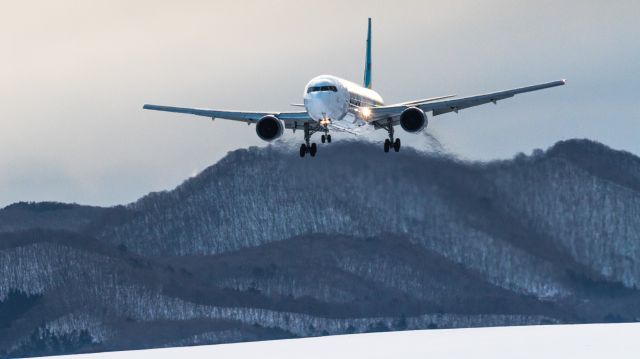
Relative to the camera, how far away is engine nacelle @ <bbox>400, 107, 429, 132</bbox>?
11075cm

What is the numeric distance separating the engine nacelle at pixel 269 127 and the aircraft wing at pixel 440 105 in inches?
341

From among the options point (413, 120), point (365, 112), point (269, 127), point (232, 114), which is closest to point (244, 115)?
point (232, 114)

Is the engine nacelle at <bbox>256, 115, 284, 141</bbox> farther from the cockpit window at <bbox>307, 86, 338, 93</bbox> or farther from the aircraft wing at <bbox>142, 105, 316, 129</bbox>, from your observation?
the cockpit window at <bbox>307, 86, 338, 93</bbox>

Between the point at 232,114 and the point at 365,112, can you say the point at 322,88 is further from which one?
the point at 232,114

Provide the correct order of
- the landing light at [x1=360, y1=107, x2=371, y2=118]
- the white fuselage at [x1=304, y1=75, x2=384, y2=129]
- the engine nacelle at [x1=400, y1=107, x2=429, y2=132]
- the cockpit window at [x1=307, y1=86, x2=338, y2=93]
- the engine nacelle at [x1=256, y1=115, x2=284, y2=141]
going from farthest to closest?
the engine nacelle at [x1=256, y1=115, x2=284, y2=141] → the landing light at [x1=360, y1=107, x2=371, y2=118] → the engine nacelle at [x1=400, y1=107, x2=429, y2=132] → the cockpit window at [x1=307, y1=86, x2=338, y2=93] → the white fuselage at [x1=304, y1=75, x2=384, y2=129]

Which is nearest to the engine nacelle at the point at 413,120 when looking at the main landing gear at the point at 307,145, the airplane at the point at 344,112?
the airplane at the point at 344,112

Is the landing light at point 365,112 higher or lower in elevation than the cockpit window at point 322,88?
lower

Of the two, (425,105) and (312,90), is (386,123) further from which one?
(312,90)

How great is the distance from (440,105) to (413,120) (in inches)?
176

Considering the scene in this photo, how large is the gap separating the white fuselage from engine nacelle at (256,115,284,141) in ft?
19.4

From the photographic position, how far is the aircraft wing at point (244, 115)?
367ft

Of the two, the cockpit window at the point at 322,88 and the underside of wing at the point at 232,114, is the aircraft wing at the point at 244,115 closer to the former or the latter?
the underside of wing at the point at 232,114

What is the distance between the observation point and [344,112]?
10781 cm

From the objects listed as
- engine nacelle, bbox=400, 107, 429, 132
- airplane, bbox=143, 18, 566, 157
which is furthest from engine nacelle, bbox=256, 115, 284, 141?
engine nacelle, bbox=400, 107, 429, 132
